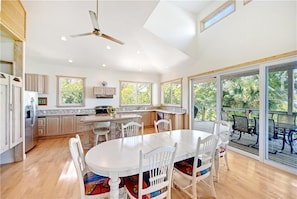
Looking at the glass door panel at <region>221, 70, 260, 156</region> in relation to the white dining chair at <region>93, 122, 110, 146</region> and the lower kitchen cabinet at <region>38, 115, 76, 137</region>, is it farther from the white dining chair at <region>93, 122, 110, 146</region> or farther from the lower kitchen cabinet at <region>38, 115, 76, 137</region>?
the lower kitchen cabinet at <region>38, 115, 76, 137</region>

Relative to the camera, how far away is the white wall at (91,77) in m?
5.52

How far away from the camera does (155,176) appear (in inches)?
58.6

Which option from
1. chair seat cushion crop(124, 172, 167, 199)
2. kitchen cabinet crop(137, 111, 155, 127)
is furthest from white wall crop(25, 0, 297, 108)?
chair seat cushion crop(124, 172, 167, 199)

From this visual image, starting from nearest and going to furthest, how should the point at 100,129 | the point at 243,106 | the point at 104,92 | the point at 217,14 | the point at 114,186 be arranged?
the point at 114,186 < the point at 243,106 < the point at 100,129 < the point at 217,14 < the point at 104,92

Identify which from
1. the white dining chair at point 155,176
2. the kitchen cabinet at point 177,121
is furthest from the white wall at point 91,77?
the white dining chair at point 155,176

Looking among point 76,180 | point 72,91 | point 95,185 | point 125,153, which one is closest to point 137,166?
point 125,153

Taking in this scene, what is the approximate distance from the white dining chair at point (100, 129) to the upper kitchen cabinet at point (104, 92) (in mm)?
2388

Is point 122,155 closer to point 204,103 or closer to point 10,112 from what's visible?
point 10,112

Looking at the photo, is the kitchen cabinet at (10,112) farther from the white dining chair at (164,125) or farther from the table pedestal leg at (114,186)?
the white dining chair at (164,125)

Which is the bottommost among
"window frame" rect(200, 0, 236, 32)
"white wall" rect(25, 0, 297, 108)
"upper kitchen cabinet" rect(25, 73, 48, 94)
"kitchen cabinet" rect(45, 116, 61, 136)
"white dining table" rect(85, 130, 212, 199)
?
"kitchen cabinet" rect(45, 116, 61, 136)

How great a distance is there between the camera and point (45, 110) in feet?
17.9

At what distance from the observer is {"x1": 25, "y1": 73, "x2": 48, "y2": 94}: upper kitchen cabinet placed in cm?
489

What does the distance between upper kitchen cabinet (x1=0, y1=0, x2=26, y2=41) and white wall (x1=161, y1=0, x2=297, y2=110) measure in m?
4.72

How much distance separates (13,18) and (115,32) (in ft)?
7.81
